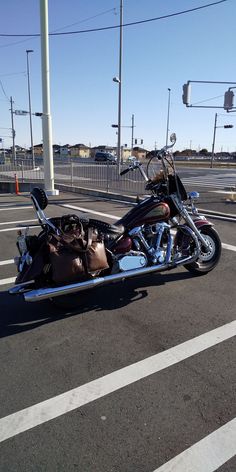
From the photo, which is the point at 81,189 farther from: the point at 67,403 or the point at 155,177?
the point at 67,403

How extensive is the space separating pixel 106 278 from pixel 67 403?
4.78ft

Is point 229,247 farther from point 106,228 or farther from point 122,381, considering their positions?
point 122,381

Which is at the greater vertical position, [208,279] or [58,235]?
[58,235]

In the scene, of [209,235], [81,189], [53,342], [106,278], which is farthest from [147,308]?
[81,189]

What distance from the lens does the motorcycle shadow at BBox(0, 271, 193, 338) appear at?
365cm

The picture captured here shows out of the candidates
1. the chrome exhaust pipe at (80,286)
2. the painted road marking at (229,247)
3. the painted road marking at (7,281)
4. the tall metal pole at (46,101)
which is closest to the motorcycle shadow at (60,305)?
the chrome exhaust pipe at (80,286)

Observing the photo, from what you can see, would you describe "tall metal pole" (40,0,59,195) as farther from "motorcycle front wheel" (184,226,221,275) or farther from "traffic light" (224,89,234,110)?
"traffic light" (224,89,234,110)

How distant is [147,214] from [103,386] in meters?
2.04

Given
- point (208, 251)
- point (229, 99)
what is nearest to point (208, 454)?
point (208, 251)

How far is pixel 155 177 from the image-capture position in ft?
14.8

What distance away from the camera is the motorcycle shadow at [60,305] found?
3646 mm

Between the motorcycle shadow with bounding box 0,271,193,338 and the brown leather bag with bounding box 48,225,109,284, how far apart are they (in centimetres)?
36

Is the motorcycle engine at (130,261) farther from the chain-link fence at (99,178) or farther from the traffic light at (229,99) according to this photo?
the traffic light at (229,99)

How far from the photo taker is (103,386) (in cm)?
270
